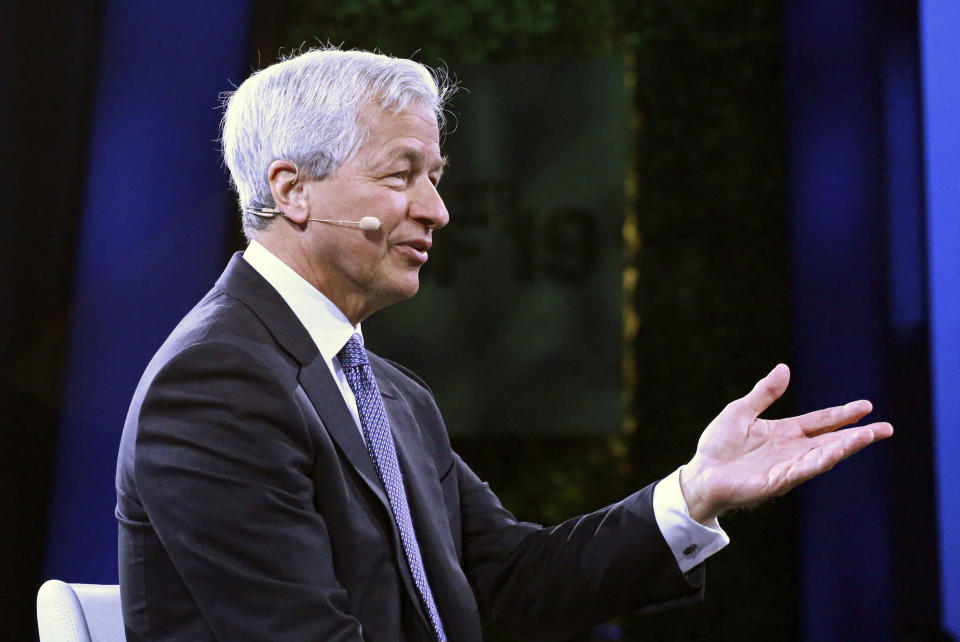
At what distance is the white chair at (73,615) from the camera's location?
119cm

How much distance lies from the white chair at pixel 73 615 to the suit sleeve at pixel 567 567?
0.52 m

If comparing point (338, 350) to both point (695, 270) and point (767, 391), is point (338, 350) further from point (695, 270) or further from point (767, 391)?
point (695, 270)

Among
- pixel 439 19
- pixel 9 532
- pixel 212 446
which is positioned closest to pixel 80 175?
pixel 9 532

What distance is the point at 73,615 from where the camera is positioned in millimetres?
1192

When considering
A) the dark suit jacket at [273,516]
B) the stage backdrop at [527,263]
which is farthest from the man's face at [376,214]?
the stage backdrop at [527,263]

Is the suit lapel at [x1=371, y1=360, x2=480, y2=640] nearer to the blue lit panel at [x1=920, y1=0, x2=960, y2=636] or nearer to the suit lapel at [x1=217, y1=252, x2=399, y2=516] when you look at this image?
the suit lapel at [x1=217, y1=252, x2=399, y2=516]

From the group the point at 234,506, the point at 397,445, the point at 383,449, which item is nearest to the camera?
the point at 234,506

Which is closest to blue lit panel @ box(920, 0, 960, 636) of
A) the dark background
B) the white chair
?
the dark background

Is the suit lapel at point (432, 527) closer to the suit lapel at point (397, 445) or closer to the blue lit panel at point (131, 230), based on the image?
the suit lapel at point (397, 445)

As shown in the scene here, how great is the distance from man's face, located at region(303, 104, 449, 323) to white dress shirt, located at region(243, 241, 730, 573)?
33mm

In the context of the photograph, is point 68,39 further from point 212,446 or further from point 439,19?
point 212,446

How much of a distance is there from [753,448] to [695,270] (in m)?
1.71

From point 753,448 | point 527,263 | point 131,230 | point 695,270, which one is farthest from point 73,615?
point 695,270

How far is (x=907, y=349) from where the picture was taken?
2.61 m
